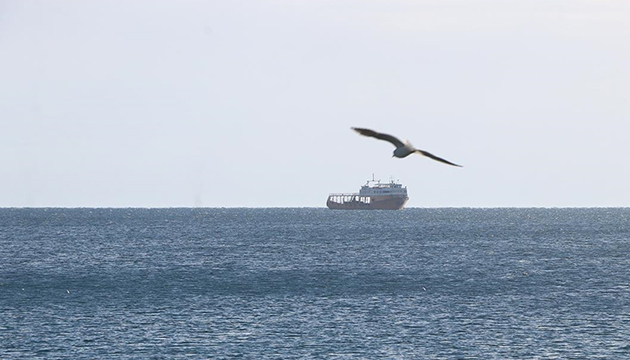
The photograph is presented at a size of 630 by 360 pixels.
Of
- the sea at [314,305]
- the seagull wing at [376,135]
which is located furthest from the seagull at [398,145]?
the sea at [314,305]

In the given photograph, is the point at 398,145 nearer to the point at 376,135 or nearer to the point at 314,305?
the point at 376,135

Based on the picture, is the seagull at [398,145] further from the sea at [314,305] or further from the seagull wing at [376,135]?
the sea at [314,305]

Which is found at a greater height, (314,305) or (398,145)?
(398,145)

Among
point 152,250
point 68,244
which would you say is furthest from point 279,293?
point 68,244

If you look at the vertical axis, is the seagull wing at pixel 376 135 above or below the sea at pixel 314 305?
above

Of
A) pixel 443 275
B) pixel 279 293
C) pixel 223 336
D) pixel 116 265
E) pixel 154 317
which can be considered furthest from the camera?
pixel 116 265

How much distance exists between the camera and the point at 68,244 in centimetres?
18050

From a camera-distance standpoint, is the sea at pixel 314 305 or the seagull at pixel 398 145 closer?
the seagull at pixel 398 145

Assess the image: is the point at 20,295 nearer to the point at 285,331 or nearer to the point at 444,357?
the point at 285,331

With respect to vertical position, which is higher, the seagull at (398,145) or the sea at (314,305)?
the seagull at (398,145)

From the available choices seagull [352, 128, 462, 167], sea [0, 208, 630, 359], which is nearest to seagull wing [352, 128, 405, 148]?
seagull [352, 128, 462, 167]

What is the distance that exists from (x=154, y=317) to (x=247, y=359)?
63.9 feet

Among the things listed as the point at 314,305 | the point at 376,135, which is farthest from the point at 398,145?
the point at 314,305

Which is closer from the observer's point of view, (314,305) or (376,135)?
(376,135)
